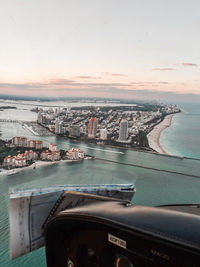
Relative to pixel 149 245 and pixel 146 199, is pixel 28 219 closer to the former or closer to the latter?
pixel 149 245

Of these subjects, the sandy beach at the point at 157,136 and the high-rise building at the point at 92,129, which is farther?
the high-rise building at the point at 92,129

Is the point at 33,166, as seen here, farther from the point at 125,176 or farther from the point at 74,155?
the point at 125,176

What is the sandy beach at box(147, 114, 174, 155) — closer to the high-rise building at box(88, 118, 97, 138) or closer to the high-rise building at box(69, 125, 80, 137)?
the high-rise building at box(88, 118, 97, 138)

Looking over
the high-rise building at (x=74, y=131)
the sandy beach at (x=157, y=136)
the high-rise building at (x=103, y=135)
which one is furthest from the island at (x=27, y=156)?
the high-rise building at (x=74, y=131)

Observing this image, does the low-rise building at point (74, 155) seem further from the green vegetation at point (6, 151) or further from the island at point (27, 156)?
the green vegetation at point (6, 151)

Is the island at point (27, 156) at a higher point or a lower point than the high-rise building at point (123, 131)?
lower

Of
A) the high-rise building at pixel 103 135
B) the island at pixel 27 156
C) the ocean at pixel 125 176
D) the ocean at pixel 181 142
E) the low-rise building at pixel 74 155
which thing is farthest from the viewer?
the high-rise building at pixel 103 135

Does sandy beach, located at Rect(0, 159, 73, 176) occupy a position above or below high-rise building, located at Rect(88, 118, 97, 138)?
below

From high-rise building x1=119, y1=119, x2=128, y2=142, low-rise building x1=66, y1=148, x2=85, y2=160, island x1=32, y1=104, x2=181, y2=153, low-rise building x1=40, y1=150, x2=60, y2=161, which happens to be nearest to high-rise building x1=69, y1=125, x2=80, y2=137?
island x1=32, y1=104, x2=181, y2=153

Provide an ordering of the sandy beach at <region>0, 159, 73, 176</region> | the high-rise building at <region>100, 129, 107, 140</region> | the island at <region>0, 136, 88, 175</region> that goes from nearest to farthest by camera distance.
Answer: the sandy beach at <region>0, 159, 73, 176</region> → the island at <region>0, 136, 88, 175</region> → the high-rise building at <region>100, 129, 107, 140</region>
